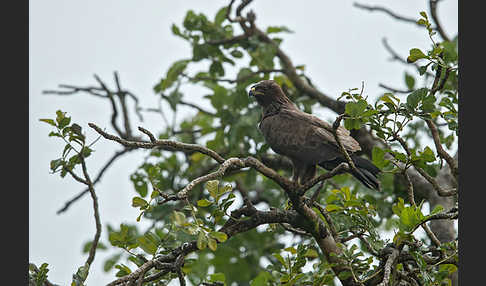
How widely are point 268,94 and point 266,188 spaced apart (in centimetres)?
148

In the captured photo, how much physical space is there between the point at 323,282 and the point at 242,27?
3.37 m

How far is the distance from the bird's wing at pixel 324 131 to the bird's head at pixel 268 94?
21 cm

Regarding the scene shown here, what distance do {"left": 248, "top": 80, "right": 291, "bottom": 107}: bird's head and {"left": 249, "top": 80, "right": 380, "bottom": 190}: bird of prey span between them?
0.82ft

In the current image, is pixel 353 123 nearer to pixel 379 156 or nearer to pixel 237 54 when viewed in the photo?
pixel 379 156

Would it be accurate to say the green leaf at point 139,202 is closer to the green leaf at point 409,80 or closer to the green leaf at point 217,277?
the green leaf at point 217,277

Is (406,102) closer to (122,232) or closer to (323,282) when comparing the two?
(323,282)

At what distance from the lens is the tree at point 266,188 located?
348cm

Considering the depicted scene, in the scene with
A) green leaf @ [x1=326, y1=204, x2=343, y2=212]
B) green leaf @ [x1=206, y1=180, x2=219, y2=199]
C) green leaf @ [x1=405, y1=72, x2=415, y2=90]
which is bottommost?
green leaf @ [x1=206, y1=180, x2=219, y2=199]

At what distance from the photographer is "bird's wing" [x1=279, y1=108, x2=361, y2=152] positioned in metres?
4.61

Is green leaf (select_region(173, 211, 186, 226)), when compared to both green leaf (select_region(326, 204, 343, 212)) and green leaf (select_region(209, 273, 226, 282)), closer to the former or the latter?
green leaf (select_region(209, 273, 226, 282))

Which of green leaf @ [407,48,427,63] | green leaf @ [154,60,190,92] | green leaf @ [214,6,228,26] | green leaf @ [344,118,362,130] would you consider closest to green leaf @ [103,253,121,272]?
green leaf @ [154,60,190,92]

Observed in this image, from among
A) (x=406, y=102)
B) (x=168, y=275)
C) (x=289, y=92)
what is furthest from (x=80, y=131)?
(x=289, y=92)

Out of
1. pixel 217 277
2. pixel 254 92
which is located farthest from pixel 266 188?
pixel 217 277

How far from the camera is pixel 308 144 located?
4875 millimetres
